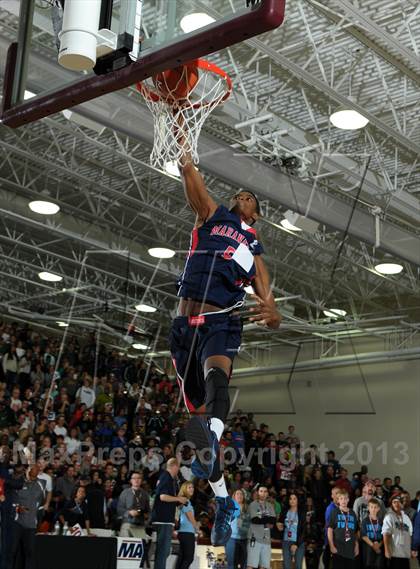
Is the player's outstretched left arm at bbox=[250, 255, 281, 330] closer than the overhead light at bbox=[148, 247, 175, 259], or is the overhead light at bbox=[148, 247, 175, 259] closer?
the player's outstretched left arm at bbox=[250, 255, 281, 330]

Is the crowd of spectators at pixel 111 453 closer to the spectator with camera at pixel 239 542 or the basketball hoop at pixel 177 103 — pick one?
the spectator with camera at pixel 239 542

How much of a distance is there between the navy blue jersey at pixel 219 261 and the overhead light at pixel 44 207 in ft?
39.1

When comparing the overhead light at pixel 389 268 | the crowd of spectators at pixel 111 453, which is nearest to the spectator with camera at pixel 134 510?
the crowd of spectators at pixel 111 453

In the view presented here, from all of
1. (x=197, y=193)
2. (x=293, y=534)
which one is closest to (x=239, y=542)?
(x=293, y=534)

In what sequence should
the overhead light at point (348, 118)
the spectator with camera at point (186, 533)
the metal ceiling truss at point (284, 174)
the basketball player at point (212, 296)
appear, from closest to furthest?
1. the basketball player at point (212, 296)
2. the spectator with camera at point (186, 533)
3. the overhead light at point (348, 118)
4. the metal ceiling truss at point (284, 174)

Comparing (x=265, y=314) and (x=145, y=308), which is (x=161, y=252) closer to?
(x=145, y=308)

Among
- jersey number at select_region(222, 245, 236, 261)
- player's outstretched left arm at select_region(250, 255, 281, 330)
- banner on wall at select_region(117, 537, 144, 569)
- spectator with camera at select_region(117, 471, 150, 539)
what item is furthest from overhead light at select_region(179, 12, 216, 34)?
banner on wall at select_region(117, 537, 144, 569)

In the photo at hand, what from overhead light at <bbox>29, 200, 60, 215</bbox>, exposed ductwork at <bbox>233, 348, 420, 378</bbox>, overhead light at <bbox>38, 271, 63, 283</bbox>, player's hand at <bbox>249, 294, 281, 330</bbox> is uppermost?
overhead light at <bbox>38, 271, 63, 283</bbox>

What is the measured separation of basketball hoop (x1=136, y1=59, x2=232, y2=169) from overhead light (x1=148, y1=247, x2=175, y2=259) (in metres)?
13.8

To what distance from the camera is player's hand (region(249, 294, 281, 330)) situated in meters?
4.83

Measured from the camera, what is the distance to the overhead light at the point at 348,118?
11.8m

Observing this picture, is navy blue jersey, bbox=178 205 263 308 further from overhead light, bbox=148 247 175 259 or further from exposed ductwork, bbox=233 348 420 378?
overhead light, bbox=148 247 175 259

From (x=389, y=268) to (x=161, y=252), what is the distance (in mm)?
5084

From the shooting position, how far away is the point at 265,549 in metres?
13.1
